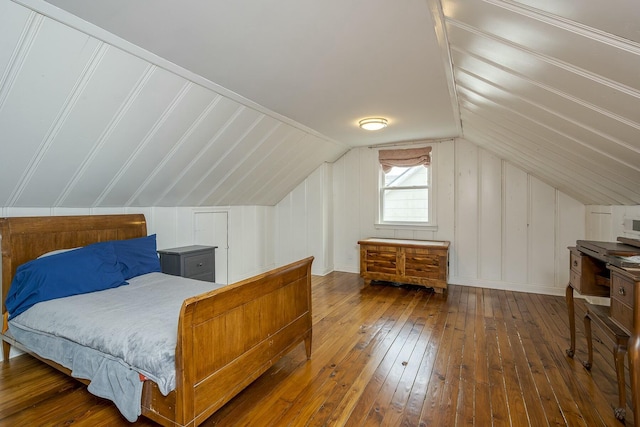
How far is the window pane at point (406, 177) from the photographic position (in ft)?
17.4

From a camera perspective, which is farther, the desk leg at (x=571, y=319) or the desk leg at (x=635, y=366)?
the desk leg at (x=571, y=319)

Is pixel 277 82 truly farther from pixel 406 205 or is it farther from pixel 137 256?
pixel 406 205

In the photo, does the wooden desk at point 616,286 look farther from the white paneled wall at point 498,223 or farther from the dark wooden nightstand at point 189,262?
the dark wooden nightstand at point 189,262

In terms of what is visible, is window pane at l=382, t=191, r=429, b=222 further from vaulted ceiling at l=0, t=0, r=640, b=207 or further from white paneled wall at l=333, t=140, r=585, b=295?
vaulted ceiling at l=0, t=0, r=640, b=207

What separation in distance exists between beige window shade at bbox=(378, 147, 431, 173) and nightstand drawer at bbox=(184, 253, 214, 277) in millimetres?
3291

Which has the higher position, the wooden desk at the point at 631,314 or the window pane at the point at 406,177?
the window pane at the point at 406,177

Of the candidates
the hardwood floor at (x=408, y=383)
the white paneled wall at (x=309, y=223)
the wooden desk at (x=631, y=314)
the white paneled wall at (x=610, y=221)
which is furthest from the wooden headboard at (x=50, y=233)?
the white paneled wall at (x=610, y=221)

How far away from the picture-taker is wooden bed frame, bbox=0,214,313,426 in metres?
1.60

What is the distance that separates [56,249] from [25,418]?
142 cm

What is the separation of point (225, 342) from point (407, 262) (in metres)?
3.43

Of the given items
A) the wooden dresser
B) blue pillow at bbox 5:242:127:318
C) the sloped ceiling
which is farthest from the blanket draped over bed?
the wooden dresser

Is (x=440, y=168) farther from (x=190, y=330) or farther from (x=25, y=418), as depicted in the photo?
(x=25, y=418)

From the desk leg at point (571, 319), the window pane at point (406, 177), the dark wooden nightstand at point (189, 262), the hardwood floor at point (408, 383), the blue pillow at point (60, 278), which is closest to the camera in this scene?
the hardwood floor at point (408, 383)

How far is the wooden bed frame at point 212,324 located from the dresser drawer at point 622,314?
2.04m
